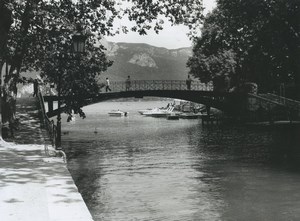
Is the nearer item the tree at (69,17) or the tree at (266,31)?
the tree at (69,17)

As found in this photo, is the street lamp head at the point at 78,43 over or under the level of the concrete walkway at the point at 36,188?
over

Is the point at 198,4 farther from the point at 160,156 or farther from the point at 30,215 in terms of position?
the point at 30,215

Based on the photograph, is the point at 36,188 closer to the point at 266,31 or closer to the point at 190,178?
the point at 190,178

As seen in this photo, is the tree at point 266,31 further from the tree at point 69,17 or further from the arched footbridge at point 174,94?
the tree at point 69,17

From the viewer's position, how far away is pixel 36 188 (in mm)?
9586

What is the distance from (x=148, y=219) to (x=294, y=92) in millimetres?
35527

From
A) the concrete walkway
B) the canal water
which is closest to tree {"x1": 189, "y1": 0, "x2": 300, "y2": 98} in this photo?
the canal water

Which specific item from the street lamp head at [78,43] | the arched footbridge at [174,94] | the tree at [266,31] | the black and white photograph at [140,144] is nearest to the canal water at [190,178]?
the black and white photograph at [140,144]

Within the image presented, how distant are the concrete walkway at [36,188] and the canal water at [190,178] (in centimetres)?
202

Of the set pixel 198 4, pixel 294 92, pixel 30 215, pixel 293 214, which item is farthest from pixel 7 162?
pixel 294 92

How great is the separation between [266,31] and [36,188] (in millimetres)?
30927

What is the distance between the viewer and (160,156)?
24.5 m

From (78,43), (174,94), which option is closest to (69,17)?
(78,43)

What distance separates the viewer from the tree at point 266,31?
37.0 m
